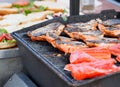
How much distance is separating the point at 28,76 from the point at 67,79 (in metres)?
0.55

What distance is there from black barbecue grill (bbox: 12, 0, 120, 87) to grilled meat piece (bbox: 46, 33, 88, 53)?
0.03 meters

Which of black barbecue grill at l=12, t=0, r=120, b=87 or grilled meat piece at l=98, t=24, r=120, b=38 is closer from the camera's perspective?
black barbecue grill at l=12, t=0, r=120, b=87

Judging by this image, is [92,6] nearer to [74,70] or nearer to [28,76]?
[28,76]

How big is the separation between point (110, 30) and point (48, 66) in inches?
20.7

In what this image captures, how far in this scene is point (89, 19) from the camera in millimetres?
1776

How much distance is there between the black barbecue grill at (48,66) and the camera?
3.46 ft

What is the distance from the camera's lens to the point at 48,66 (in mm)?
1173

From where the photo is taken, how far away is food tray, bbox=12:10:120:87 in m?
1.06

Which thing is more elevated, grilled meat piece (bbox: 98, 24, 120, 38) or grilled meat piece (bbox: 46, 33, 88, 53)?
grilled meat piece (bbox: 98, 24, 120, 38)

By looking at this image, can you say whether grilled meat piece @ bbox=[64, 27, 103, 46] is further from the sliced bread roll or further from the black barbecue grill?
the sliced bread roll

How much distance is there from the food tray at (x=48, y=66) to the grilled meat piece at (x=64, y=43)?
0.10 ft

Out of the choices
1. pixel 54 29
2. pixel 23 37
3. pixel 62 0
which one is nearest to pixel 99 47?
pixel 54 29

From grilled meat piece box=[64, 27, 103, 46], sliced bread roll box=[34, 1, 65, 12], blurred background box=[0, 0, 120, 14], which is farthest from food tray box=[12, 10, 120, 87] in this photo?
blurred background box=[0, 0, 120, 14]

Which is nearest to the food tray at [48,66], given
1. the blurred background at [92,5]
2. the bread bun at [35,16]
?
the bread bun at [35,16]
